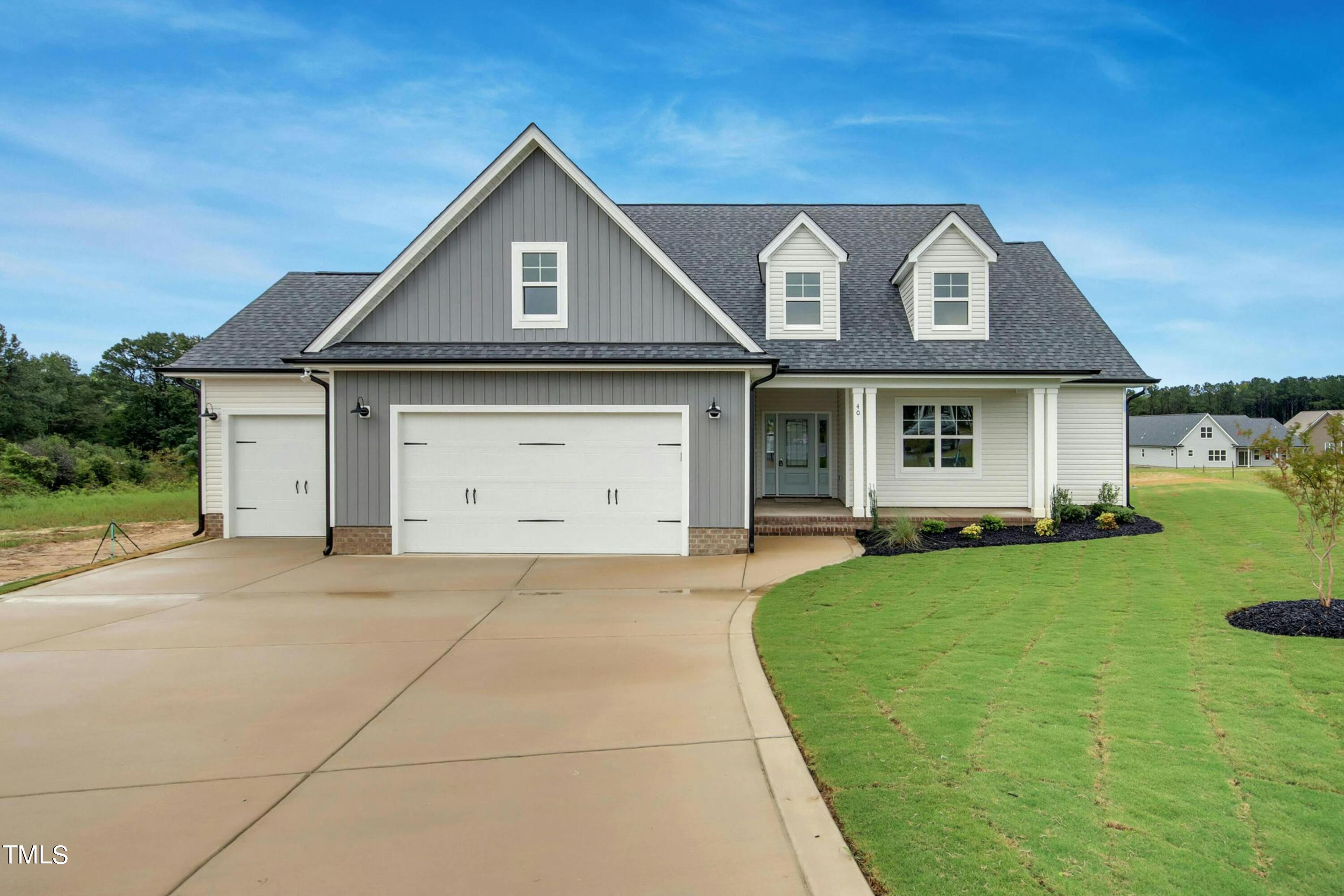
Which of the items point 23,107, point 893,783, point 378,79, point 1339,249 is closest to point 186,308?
point 23,107

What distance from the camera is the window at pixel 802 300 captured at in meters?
14.8

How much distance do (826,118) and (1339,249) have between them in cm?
2163

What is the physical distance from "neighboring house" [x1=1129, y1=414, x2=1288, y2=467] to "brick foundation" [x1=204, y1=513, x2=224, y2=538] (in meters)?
77.2

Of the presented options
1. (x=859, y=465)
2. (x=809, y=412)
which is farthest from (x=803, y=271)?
(x=859, y=465)

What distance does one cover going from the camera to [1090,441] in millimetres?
15109

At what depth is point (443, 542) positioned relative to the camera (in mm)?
11703

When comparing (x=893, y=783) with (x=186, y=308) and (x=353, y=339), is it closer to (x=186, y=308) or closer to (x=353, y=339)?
(x=353, y=339)

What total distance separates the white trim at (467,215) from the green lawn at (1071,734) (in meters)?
5.72

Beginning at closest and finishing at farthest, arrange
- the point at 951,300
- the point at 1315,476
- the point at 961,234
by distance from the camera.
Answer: the point at 1315,476 → the point at 961,234 → the point at 951,300

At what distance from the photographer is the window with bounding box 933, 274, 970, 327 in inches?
582

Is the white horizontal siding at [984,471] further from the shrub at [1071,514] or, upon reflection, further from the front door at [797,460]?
the front door at [797,460]

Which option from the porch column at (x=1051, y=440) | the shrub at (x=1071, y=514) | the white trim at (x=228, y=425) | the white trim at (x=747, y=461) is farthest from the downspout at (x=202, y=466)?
Result: the shrub at (x=1071, y=514)

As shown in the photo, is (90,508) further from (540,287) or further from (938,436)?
(938,436)

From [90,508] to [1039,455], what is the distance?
24.1 meters
